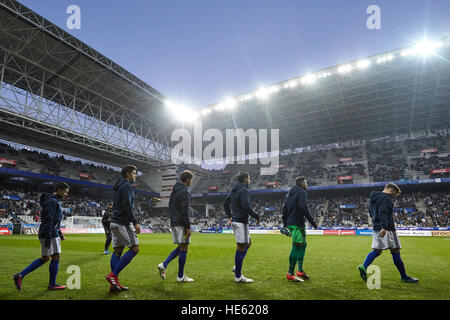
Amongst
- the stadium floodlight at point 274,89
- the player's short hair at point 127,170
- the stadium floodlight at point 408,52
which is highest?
the stadium floodlight at point 408,52

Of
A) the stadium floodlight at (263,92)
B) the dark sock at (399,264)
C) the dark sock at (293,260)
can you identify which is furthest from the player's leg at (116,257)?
the stadium floodlight at (263,92)

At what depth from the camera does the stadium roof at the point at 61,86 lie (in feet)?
79.1

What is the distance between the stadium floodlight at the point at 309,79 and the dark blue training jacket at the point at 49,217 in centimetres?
2966

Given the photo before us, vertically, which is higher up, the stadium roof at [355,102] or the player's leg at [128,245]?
the stadium roof at [355,102]

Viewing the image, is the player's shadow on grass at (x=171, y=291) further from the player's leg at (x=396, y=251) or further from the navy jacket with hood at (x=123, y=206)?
the player's leg at (x=396, y=251)

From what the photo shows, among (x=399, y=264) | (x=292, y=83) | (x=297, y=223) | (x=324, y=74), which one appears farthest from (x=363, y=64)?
(x=297, y=223)

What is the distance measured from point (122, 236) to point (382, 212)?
4.85 meters

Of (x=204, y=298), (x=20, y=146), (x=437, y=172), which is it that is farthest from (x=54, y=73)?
(x=437, y=172)

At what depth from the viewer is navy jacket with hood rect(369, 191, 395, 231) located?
5.44m

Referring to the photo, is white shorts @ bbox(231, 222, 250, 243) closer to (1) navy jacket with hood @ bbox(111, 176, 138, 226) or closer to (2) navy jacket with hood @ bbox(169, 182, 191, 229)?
(2) navy jacket with hood @ bbox(169, 182, 191, 229)

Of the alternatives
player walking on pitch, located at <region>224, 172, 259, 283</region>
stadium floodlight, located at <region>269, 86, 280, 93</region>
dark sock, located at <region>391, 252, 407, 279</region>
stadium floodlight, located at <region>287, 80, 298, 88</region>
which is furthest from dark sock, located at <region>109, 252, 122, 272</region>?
stadium floodlight, located at <region>269, 86, 280, 93</region>

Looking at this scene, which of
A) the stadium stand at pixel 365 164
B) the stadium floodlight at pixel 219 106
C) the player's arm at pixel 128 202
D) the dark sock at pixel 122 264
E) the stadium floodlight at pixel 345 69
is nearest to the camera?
the dark sock at pixel 122 264

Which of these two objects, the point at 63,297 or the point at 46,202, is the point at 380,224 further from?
the point at 46,202

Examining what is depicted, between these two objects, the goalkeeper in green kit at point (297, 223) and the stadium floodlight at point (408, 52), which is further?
the stadium floodlight at point (408, 52)
